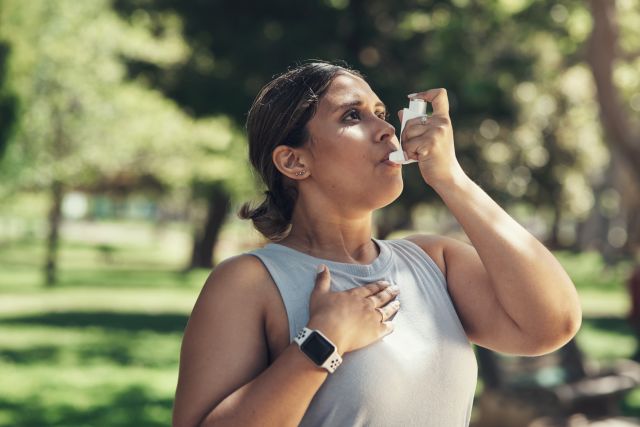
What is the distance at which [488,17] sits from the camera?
460 inches

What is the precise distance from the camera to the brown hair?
2.17m

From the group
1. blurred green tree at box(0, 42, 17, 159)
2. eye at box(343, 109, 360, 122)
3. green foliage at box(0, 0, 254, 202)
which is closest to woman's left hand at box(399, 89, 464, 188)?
eye at box(343, 109, 360, 122)

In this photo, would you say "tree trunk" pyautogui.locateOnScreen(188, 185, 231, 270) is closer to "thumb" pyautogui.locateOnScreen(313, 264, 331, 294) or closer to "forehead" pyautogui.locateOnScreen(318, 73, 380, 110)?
"forehead" pyautogui.locateOnScreen(318, 73, 380, 110)

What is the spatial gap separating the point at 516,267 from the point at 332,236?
44cm

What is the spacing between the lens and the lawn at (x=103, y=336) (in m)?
9.03

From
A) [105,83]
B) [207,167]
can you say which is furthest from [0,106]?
[207,167]

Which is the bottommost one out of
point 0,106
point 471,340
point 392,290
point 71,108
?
point 71,108

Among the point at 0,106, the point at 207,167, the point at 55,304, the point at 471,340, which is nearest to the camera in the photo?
the point at 471,340

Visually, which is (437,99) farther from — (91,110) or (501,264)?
(91,110)

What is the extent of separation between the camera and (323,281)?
2016 mm

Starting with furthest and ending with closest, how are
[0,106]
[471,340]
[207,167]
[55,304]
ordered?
[207,167] < [55,304] < [0,106] < [471,340]

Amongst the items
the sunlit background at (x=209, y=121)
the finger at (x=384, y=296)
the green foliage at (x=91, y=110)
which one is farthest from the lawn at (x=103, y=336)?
the green foliage at (x=91, y=110)

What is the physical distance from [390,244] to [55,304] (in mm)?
16947

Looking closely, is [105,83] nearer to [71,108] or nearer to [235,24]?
[71,108]
